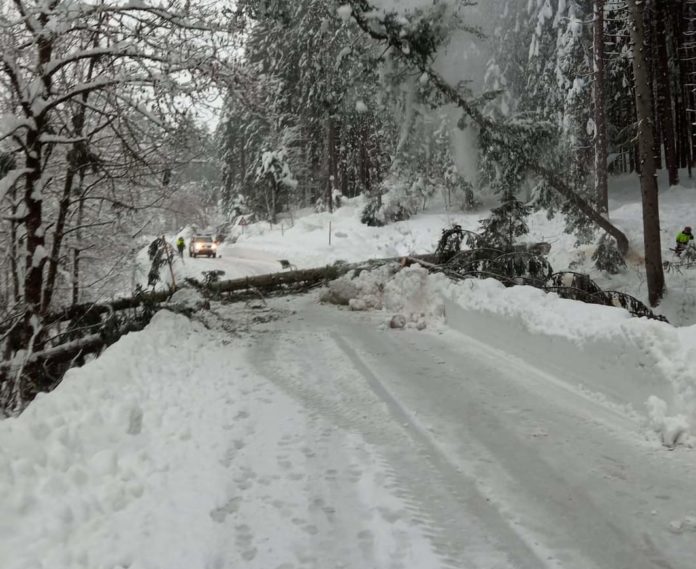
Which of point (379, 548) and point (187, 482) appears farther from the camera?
point (187, 482)

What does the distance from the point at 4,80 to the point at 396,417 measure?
732 cm

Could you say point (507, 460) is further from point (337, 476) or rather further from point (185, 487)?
point (185, 487)

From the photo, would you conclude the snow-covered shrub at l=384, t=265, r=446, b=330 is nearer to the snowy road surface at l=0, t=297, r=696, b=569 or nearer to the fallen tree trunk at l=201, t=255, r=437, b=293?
the fallen tree trunk at l=201, t=255, r=437, b=293

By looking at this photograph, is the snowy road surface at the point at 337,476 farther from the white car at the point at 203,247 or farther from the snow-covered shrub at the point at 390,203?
the white car at the point at 203,247

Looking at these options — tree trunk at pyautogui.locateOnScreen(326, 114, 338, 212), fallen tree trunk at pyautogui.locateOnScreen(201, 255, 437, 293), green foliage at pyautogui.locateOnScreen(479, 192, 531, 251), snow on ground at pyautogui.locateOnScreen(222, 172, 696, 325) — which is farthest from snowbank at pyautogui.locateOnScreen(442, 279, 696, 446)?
tree trunk at pyautogui.locateOnScreen(326, 114, 338, 212)

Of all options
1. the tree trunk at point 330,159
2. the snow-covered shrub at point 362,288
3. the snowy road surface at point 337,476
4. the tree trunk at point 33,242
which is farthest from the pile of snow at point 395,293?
the tree trunk at point 330,159

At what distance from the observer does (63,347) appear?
805 centimetres

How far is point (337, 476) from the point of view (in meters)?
4.05

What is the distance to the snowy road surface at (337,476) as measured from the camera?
121 inches

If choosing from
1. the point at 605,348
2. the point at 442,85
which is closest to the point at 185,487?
the point at 605,348

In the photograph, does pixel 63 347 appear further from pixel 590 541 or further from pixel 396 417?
pixel 590 541

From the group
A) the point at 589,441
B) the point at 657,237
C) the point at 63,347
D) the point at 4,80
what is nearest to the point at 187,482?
the point at 589,441

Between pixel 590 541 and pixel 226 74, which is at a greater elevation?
pixel 226 74

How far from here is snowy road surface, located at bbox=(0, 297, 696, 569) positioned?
3.08 metres
